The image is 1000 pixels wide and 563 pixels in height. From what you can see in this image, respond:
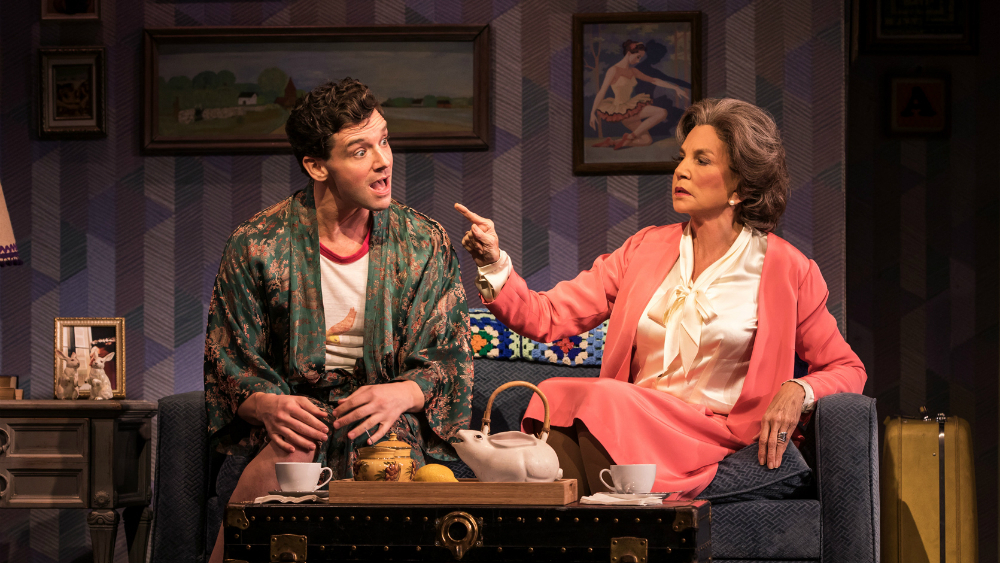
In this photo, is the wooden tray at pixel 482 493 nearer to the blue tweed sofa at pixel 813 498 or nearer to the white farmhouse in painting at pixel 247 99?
the blue tweed sofa at pixel 813 498

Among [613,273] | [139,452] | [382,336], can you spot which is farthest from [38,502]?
[613,273]

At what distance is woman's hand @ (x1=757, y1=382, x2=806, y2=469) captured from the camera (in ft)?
8.98

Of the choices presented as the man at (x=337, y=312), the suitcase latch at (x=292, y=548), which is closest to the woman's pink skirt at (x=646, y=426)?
the man at (x=337, y=312)

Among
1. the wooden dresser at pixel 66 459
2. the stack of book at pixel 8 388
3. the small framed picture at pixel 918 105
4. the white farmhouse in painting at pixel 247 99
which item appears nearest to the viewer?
the wooden dresser at pixel 66 459

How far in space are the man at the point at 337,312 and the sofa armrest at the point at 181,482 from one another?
0.43 meters

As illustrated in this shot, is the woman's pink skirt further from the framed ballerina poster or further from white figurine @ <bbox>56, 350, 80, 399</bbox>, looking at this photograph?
white figurine @ <bbox>56, 350, 80, 399</bbox>

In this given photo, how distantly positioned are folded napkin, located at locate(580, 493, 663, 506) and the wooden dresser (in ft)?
6.48

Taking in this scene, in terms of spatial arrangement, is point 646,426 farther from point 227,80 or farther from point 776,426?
point 227,80

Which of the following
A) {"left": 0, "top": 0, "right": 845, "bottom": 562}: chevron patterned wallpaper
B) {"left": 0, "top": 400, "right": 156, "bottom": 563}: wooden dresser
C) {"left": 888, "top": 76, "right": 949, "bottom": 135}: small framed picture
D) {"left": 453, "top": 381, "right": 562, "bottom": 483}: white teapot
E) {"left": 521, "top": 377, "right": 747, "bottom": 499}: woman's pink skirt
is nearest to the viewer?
{"left": 453, "top": 381, "right": 562, "bottom": 483}: white teapot

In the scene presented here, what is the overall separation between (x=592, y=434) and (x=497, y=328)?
1.02 metres

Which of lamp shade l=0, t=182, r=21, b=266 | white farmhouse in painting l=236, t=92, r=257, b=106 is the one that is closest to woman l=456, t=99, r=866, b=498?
white farmhouse in painting l=236, t=92, r=257, b=106

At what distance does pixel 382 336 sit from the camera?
8.93 feet

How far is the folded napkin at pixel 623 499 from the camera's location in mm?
2029

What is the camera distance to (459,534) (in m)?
2.01
